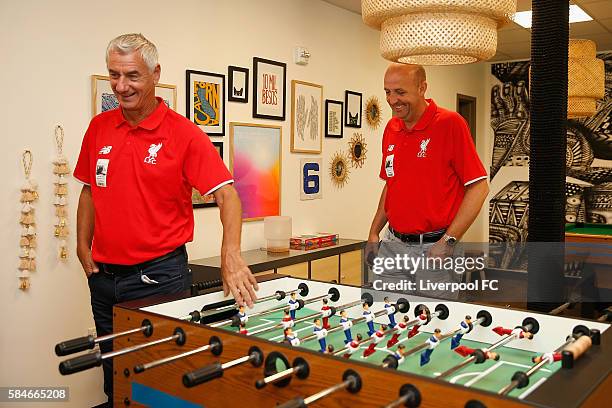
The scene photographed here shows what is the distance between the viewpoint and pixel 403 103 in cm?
325

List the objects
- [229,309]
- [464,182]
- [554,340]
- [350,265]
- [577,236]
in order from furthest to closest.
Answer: [577,236] < [350,265] < [464,182] < [229,309] < [554,340]

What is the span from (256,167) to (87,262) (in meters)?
1.96

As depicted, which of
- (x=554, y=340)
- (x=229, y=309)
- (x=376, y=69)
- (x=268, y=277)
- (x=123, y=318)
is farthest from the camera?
(x=376, y=69)

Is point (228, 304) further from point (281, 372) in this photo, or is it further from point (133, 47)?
point (133, 47)

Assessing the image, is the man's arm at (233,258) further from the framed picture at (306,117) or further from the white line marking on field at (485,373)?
the framed picture at (306,117)

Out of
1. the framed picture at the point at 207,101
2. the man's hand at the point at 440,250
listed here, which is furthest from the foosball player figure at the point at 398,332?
the framed picture at the point at 207,101

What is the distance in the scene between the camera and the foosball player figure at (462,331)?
1835 mm

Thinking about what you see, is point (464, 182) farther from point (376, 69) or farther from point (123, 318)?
point (376, 69)

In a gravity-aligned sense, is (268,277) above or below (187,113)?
below

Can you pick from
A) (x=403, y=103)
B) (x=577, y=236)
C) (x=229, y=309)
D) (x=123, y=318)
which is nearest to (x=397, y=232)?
(x=403, y=103)

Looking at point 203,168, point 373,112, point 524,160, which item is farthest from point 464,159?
point 524,160

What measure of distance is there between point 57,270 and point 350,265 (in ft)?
7.14

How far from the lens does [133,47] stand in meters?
2.36

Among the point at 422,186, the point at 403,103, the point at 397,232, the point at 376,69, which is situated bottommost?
the point at 397,232
